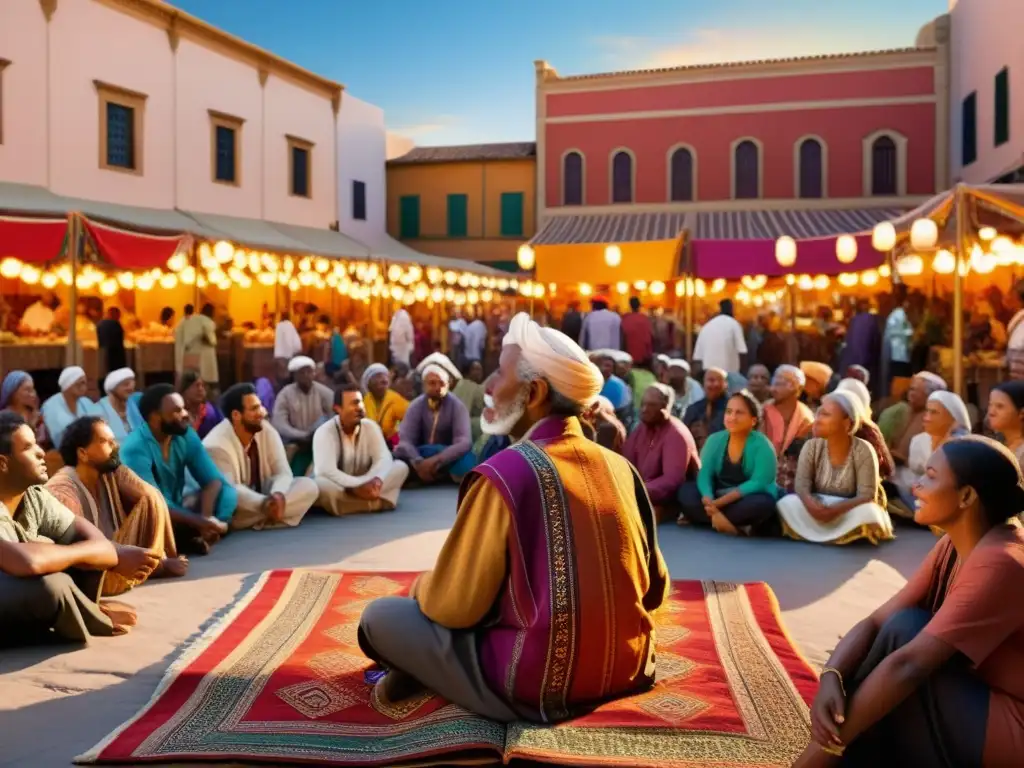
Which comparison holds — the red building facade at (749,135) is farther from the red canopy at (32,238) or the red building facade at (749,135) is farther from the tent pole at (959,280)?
the red canopy at (32,238)

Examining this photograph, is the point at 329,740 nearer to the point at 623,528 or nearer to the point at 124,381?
the point at 623,528

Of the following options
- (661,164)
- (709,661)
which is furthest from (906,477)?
(661,164)

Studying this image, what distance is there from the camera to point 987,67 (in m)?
16.6

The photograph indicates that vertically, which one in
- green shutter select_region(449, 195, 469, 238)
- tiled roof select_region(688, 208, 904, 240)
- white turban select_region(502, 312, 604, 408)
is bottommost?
white turban select_region(502, 312, 604, 408)

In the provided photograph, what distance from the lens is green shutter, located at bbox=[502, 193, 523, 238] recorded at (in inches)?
968

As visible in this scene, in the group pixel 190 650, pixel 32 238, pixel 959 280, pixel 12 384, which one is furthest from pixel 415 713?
pixel 32 238

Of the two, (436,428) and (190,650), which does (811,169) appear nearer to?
(436,428)

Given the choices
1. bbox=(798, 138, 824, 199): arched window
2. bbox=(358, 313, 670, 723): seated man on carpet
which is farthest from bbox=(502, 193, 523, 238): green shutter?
bbox=(358, 313, 670, 723): seated man on carpet

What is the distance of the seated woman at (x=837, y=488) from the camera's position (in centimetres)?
599

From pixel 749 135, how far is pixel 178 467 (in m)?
17.8

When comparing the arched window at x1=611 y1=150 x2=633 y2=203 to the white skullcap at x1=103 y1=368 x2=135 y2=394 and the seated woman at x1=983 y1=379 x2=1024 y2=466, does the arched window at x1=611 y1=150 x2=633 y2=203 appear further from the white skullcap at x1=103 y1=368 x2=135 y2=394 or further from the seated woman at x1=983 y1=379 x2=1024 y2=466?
the seated woman at x1=983 y1=379 x2=1024 y2=466

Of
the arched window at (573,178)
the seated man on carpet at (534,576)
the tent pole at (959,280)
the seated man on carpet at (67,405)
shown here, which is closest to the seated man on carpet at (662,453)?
the tent pole at (959,280)

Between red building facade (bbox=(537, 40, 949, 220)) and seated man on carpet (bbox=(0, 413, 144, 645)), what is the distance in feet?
62.2

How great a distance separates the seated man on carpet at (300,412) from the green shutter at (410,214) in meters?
17.1
